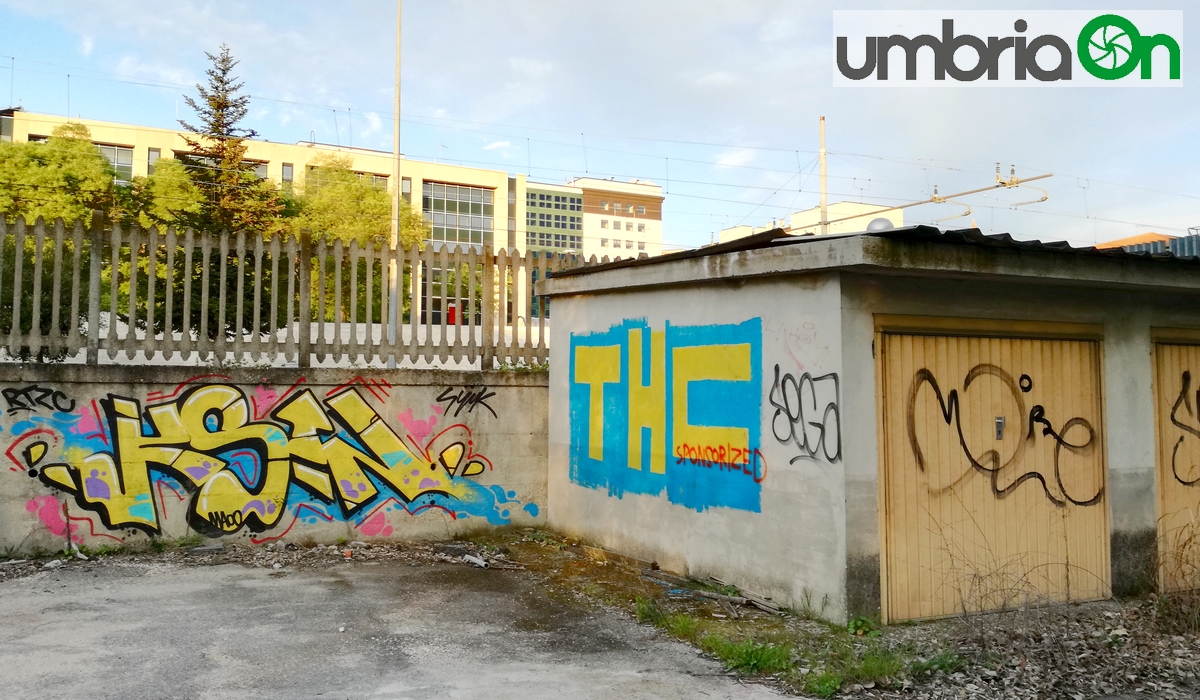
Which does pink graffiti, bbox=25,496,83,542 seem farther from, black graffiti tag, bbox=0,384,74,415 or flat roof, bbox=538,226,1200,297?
flat roof, bbox=538,226,1200,297

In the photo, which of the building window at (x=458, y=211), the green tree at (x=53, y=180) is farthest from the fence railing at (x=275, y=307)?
the building window at (x=458, y=211)

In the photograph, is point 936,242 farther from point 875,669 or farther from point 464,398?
point 464,398

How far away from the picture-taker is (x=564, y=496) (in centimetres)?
861

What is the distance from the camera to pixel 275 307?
24.5 ft

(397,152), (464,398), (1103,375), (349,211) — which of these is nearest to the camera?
(1103,375)

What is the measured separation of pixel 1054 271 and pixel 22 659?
712 cm

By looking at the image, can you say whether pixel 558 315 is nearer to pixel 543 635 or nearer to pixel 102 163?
pixel 543 635

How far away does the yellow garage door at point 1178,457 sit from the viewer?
6.96m

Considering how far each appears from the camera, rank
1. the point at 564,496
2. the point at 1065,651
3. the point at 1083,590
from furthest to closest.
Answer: the point at 564,496, the point at 1083,590, the point at 1065,651

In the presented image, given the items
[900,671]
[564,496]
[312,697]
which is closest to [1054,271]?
[900,671]

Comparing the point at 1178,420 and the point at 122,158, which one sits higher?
the point at 122,158

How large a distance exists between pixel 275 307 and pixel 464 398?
204cm

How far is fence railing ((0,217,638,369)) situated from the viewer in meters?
7.22

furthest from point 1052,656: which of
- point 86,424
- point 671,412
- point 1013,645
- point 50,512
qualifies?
point 50,512
